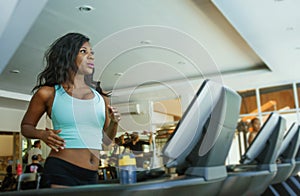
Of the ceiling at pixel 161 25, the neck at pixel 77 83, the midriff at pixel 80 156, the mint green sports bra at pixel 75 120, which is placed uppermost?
the ceiling at pixel 161 25

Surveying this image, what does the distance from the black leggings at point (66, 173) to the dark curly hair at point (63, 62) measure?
0.82ft

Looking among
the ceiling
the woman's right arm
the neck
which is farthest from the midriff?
the ceiling

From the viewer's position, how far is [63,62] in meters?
1.24

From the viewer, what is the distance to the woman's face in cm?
125

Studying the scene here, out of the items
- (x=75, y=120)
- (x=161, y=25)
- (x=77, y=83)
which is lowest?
(x=75, y=120)

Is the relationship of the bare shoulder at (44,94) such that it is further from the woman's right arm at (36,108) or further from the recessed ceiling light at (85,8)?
the recessed ceiling light at (85,8)

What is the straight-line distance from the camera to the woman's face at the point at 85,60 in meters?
1.25

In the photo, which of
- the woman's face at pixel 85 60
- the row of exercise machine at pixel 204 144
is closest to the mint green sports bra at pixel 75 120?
the woman's face at pixel 85 60

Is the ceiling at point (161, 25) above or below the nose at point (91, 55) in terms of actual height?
above

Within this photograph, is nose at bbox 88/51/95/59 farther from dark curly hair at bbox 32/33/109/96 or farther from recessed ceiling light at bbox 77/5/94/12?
recessed ceiling light at bbox 77/5/94/12

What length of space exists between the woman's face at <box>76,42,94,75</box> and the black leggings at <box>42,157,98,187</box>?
297 millimetres

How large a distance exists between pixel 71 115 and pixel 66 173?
6.7 inches

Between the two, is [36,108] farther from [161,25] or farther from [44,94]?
[161,25]

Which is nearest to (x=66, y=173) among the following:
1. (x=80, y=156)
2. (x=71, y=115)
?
(x=80, y=156)
